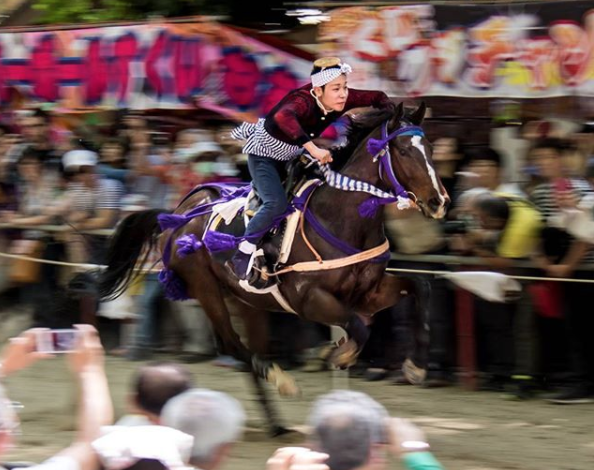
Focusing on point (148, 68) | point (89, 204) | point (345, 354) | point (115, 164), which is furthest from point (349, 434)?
point (148, 68)

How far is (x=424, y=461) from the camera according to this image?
3.44 meters

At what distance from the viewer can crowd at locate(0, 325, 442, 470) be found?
320 centimetres

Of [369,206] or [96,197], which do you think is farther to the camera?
[96,197]

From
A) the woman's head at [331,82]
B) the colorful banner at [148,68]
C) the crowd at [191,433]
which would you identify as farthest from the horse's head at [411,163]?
the colorful banner at [148,68]

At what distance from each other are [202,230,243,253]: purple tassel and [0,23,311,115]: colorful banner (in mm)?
3954

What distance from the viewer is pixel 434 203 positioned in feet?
23.7

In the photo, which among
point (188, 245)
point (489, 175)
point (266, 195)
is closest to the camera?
point (266, 195)

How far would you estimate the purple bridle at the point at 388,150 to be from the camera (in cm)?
740

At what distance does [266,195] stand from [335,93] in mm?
829

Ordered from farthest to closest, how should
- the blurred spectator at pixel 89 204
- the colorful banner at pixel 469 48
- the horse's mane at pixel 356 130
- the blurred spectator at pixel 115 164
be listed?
the blurred spectator at pixel 115 164, the blurred spectator at pixel 89 204, the colorful banner at pixel 469 48, the horse's mane at pixel 356 130

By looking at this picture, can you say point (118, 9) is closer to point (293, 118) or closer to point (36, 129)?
point (36, 129)

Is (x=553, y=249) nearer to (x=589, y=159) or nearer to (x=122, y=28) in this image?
(x=589, y=159)

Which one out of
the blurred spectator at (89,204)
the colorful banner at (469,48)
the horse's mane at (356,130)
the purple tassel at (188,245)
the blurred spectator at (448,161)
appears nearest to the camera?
the horse's mane at (356,130)

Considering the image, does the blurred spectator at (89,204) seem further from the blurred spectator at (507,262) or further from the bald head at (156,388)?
the bald head at (156,388)
